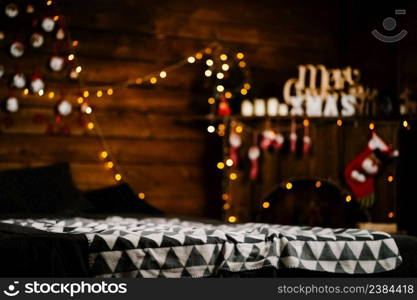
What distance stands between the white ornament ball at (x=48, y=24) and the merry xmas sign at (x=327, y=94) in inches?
69.6

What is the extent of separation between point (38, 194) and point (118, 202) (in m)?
0.56

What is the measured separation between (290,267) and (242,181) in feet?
7.92

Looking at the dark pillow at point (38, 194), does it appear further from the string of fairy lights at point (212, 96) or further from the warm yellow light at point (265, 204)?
the warm yellow light at point (265, 204)

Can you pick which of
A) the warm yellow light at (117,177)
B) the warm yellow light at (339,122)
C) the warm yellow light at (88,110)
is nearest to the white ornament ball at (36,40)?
the warm yellow light at (88,110)

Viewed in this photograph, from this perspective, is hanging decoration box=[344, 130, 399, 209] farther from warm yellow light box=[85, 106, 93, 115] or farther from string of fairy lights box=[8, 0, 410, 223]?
warm yellow light box=[85, 106, 93, 115]

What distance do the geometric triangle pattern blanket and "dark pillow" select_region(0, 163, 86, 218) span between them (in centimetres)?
128

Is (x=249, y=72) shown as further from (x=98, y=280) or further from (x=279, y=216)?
(x=98, y=280)

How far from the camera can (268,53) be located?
555 centimetres

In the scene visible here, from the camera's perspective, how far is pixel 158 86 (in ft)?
17.0

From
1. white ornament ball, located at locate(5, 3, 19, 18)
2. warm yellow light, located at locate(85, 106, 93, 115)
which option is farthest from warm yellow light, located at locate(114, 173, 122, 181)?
white ornament ball, located at locate(5, 3, 19, 18)

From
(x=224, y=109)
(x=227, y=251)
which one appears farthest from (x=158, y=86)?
(x=227, y=251)

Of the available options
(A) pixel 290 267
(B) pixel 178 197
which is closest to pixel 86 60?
(B) pixel 178 197

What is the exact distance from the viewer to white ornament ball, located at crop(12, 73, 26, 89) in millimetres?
4668

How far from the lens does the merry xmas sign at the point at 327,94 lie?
16.9 ft
